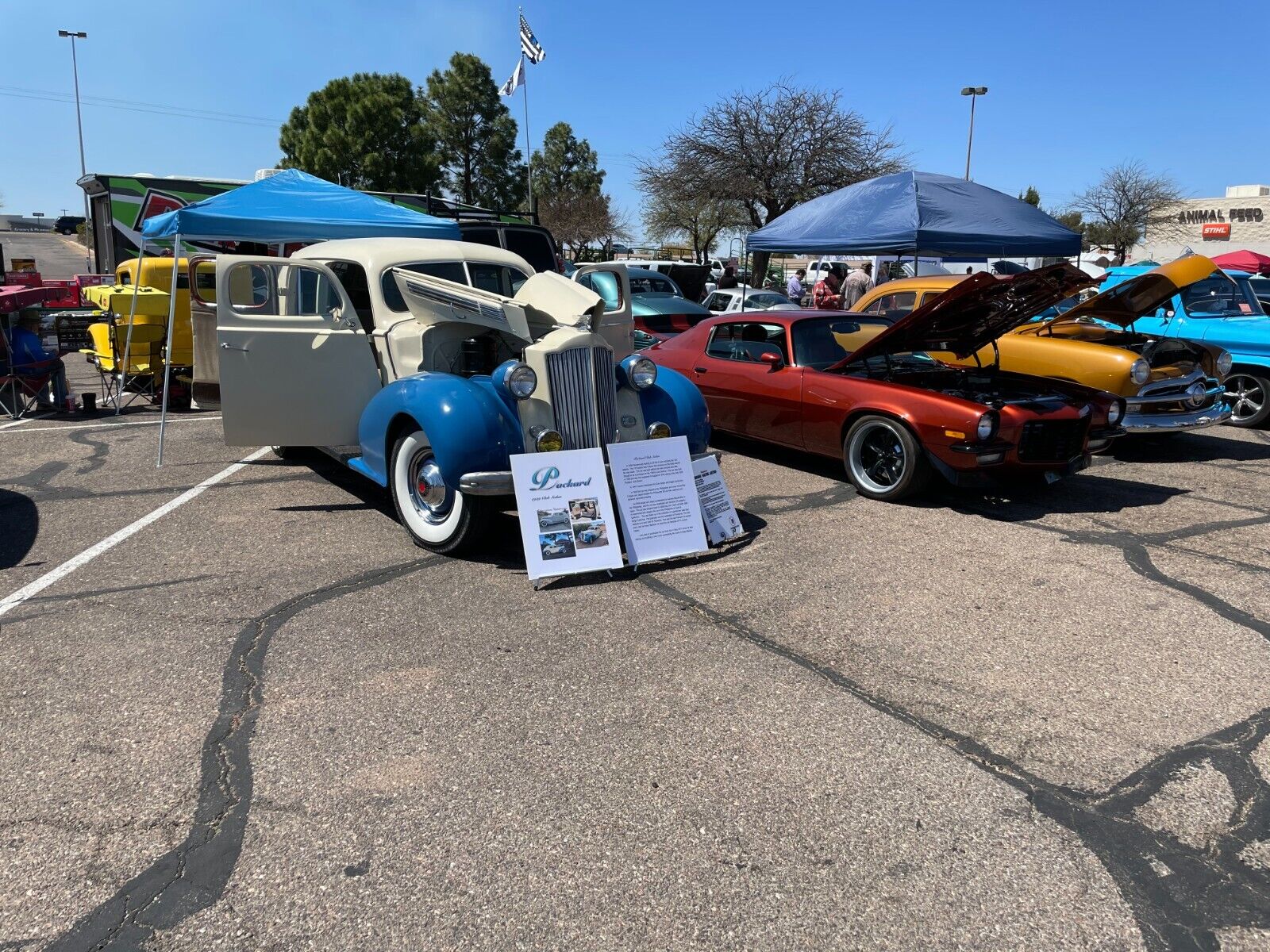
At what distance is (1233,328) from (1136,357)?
8.74 feet

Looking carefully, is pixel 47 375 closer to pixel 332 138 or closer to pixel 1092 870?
pixel 1092 870

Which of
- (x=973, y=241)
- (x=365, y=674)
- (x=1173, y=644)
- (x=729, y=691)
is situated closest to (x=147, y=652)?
(x=365, y=674)

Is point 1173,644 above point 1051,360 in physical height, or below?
below

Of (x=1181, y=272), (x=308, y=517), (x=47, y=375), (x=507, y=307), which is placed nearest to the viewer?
(x=507, y=307)

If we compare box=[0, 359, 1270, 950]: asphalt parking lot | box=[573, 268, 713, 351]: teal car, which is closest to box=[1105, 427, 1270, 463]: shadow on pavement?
box=[0, 359, 1270, 950]: asphalt parking lot

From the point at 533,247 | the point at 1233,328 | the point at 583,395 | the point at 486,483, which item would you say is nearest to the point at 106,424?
A: the point at 533,247

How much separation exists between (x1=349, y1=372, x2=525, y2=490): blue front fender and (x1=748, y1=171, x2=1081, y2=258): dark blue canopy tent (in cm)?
817

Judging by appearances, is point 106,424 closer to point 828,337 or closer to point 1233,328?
point 828,337

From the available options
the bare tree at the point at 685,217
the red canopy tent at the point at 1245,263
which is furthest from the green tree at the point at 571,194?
the red canopy tent at the point at 1245,263

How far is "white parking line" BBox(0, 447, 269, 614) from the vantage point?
4715mm

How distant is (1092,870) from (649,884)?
133 cm

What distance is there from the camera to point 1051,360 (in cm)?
880

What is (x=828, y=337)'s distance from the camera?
780 cm

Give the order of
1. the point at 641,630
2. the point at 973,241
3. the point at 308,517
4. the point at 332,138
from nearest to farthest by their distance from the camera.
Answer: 1. the point at 641,630
2. the point at 308,517
3. the point at 973,241
4. the point at 332,138
